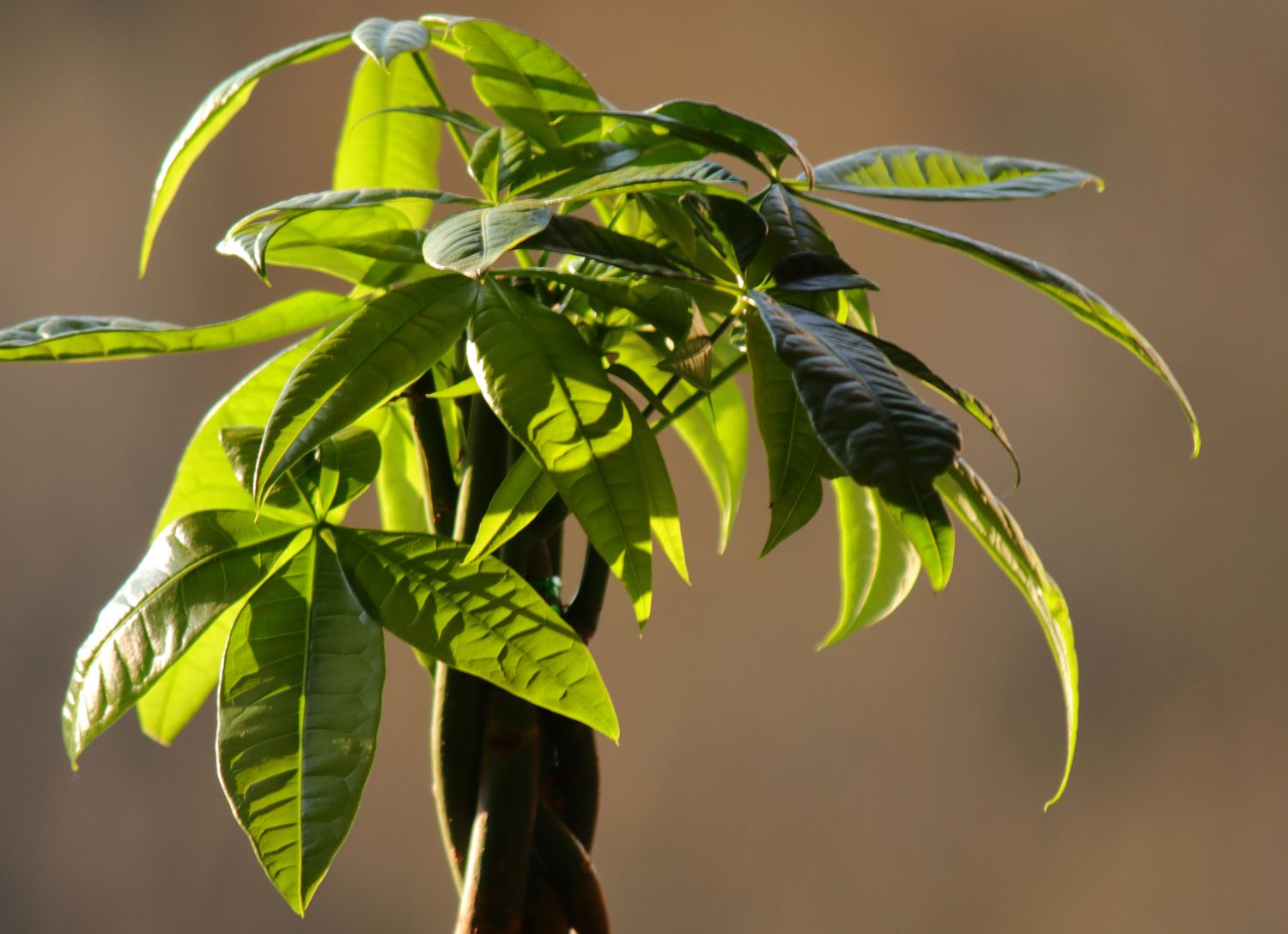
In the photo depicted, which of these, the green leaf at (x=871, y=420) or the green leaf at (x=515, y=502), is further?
the green leaf at (x=515, y=502)

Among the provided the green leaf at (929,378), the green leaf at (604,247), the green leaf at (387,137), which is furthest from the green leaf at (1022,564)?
the green leaf at (387,137)

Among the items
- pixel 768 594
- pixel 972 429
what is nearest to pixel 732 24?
pixel 972 429

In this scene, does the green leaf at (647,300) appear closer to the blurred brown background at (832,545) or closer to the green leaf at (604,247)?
the green leaf at (604,247)

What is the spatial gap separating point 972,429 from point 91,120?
1471 mm

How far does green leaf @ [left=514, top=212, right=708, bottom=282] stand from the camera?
1.46 feet

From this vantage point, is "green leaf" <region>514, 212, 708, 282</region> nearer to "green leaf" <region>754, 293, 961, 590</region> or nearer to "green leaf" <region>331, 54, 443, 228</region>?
"green leaf" <region>754, 293, 961, 590</region>

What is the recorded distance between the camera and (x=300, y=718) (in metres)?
0.46

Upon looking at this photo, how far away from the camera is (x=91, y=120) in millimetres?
1901

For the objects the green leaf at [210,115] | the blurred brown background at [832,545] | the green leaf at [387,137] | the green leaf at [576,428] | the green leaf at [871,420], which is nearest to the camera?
the green leaf at [871,420]

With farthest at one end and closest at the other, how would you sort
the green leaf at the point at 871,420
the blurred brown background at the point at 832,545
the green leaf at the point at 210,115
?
the blurred brown background at the point at 832,545, the green leaf at the point at 210,115, the green leaf at the point at 871,420

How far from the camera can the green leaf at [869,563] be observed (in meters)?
0.66

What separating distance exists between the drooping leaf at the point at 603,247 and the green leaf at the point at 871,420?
2.3 inches

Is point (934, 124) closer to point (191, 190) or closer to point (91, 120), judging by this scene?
point (191, 190)

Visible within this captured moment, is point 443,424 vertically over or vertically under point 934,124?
under
